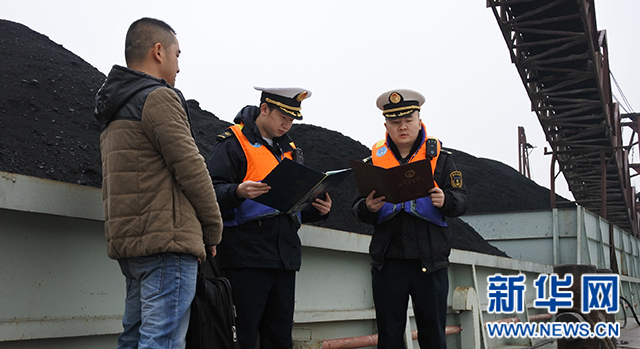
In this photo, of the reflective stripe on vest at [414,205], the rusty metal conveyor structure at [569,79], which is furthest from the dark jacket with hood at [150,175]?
the rusty metal conveyor structure at [569,79]

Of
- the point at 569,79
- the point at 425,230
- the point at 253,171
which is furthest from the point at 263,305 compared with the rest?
the point at 569,79

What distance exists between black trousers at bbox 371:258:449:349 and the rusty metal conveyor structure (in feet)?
32.5

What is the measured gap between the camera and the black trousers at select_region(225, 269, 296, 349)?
259cm

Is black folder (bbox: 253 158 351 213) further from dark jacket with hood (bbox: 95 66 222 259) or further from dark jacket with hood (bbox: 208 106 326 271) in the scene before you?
dark jacket with hood (bbox: 95 66 222 259)

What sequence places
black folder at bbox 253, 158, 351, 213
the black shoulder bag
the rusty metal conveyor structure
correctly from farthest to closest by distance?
the rusty metal conveyor structure < black folder at bbox 253, 158, 351, 213 < the black shoulder bag

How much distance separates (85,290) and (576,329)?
359cm

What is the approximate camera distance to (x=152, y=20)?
90.0 inches

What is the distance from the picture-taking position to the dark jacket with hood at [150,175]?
1989 mm

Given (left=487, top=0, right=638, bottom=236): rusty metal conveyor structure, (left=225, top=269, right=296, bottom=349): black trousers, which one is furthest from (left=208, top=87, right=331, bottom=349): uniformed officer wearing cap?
(left=487, top=0, right=638, bottom=236): rusty metal conveyor structure

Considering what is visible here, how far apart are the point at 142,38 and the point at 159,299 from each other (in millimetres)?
1020

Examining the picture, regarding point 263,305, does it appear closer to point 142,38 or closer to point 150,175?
point 150,175

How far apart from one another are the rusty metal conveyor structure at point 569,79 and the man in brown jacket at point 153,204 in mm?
10931

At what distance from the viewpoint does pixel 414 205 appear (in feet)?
10.3

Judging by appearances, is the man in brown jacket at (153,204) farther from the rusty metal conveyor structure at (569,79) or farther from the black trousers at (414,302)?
the rusty metal conveyor structure at (569,79)
